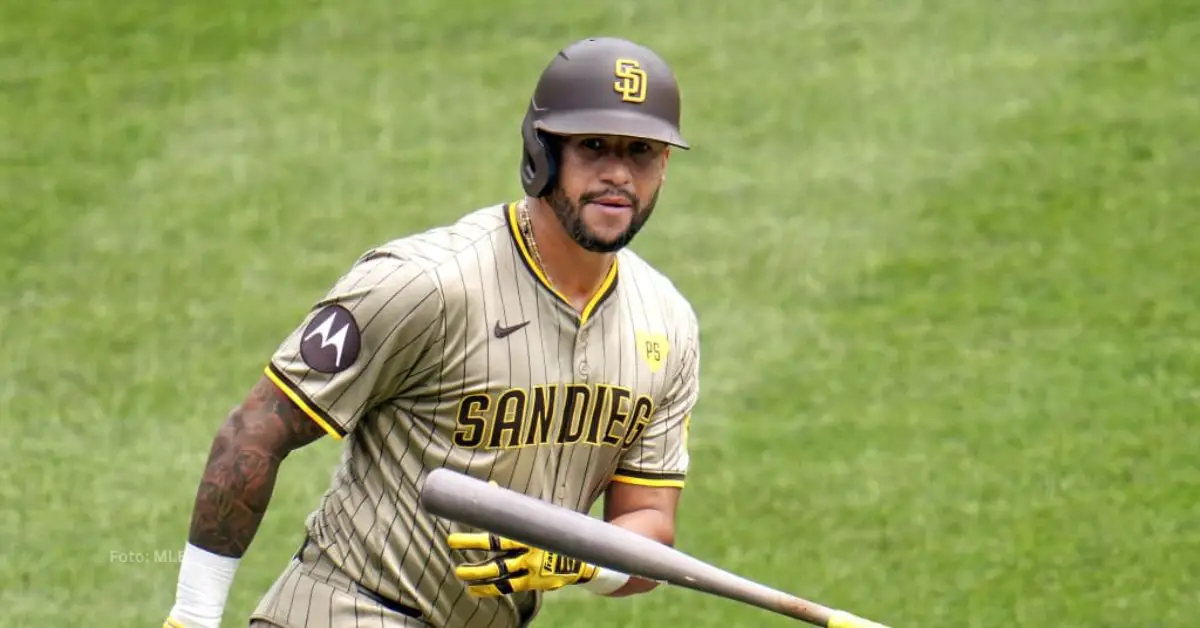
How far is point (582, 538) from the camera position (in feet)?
15.5

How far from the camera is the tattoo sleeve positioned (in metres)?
4.73

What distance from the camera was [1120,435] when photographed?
9.13 meters

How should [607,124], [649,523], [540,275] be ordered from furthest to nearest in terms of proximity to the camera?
[649,523] → [540,275] → [607,124]

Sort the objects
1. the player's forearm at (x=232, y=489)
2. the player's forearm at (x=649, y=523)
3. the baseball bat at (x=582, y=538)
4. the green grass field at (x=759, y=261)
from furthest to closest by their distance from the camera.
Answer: the green grass field at (x=759, y=261) → the player's forearm at (x=649, y=523) → the player's forearm at (x=232, y=489) → the baseball bat at (x=582, y=538)

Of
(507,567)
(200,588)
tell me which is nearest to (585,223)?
(507,567)

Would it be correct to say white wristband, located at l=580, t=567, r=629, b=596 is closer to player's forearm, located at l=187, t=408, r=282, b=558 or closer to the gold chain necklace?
the gold chain necklace

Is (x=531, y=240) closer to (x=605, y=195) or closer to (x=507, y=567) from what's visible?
(x=605, y=195)

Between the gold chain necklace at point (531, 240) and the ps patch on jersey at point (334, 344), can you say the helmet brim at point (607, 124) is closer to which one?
the gold chain necklace at point (531, 240)

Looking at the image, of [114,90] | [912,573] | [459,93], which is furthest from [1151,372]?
[114,90]

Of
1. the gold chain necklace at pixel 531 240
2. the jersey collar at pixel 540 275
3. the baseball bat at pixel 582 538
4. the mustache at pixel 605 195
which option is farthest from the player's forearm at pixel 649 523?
the mustache at pixel 605 195

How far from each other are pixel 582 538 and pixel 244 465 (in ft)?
2.59

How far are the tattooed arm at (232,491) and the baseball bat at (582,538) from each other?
37 cm

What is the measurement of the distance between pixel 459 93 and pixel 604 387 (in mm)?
6782

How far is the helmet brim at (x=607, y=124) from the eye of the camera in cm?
485
